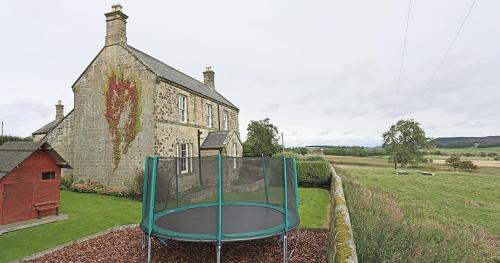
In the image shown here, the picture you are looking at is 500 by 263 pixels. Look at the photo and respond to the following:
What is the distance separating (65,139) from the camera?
63.7 ft

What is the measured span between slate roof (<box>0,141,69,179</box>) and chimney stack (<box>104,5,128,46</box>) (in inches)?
355

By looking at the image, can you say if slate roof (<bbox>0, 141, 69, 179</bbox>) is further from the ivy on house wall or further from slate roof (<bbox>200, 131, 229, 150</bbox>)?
slate roof (<bbox>200, 131, 229, 150</bbox>)

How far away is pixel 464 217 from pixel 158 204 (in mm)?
17088

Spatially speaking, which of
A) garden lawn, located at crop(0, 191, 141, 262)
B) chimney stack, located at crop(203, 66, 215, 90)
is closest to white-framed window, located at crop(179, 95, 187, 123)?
garden lawn, located at crop(0, 191, 141, 262)

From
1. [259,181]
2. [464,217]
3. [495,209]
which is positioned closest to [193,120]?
[259,181]

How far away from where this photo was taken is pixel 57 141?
771 inches

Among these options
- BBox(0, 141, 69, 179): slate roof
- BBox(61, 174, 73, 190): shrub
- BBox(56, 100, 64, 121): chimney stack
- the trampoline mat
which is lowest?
the trampoline mat

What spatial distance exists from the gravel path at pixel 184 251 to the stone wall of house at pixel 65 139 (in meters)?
12.8

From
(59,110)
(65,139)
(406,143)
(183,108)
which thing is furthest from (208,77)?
(406,143)

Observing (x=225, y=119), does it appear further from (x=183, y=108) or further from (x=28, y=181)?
(x=28, y=181)

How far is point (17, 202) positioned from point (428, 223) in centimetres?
1697

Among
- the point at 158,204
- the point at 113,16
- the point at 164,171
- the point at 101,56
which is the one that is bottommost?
the point at 158,204

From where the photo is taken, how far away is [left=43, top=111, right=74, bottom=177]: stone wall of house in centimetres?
1922

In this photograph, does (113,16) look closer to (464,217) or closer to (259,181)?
(259,181)
